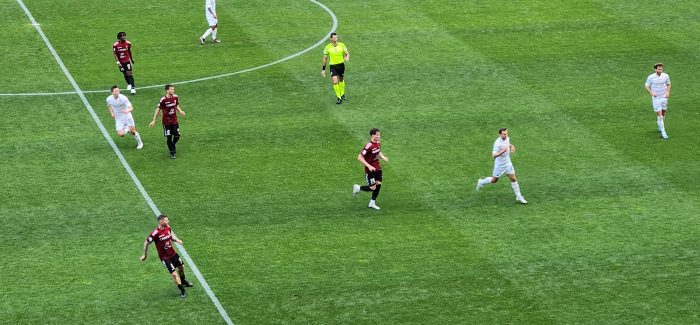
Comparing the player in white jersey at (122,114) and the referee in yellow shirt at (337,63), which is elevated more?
the referee in yellow shirt at (337,63)

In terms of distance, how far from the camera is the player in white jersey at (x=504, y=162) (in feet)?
101

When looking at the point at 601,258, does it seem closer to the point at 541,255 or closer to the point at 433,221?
the point at 541,255

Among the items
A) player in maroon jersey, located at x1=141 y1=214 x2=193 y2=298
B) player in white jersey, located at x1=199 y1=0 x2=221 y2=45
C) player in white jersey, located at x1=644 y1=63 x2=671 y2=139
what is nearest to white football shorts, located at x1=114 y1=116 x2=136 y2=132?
player in white jersey, located at x1=199 y1=0 x2=221 y2=45

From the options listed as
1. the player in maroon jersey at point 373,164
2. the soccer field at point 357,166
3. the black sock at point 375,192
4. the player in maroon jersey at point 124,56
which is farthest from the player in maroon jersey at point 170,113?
the black sock at point 375,192

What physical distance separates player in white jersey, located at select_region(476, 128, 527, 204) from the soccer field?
0.44 metres

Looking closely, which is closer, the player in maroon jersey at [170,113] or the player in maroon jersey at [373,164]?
the player in maroon jersey at [373,164]

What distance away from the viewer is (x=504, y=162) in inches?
1227

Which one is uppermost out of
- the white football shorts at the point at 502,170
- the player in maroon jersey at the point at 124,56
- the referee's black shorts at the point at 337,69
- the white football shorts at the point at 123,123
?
the white football shorts at the point at 502,170

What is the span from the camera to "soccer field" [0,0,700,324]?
2670 centimetres

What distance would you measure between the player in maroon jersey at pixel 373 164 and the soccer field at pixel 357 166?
1.79 feet

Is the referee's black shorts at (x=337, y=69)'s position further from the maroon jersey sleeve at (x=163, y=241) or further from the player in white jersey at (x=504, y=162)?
the maroon jersey sleeve at (x=163, y=241)

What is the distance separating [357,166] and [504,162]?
449 cm

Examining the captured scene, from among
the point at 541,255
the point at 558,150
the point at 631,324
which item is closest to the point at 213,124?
the point at 558,150

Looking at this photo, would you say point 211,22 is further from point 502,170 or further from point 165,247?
point 165,247
